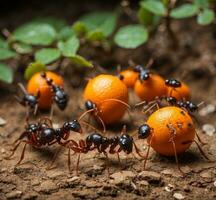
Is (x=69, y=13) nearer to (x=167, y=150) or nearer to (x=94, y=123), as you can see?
(x=94, y=123)

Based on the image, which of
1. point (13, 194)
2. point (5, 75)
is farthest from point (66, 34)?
point (13, 194)

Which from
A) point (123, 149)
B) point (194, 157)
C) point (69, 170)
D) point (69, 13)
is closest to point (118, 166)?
point (123, 149)

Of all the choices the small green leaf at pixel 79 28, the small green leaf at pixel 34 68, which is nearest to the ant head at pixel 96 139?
the small green leaf at pixel 34 68

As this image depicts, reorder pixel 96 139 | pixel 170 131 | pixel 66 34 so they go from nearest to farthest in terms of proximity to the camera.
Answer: pixel 170 131, pixel 96 139, pixel 66 34

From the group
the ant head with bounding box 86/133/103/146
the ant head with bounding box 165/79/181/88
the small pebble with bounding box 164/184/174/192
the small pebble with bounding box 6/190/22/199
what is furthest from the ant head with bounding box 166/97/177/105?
the small pebble with bounding box 6/190/22/199

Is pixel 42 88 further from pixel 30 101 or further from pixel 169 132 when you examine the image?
pixel 169 132

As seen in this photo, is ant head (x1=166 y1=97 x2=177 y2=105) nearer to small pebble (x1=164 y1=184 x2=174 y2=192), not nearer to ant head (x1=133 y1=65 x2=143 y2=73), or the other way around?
ant head (x1=133 y1=65 x2=143 y2=73)
